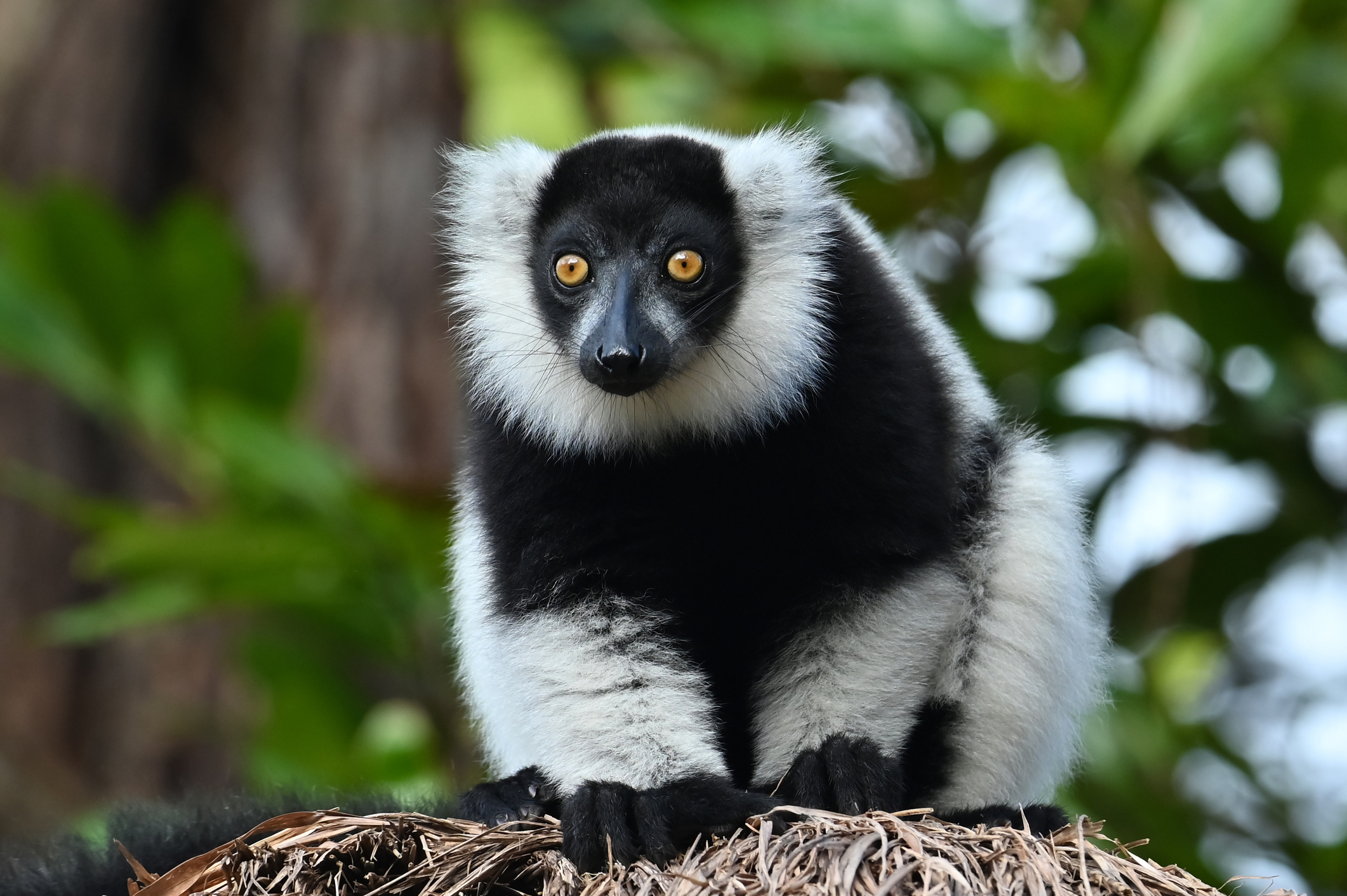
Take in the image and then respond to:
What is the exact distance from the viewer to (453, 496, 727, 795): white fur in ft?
9.94

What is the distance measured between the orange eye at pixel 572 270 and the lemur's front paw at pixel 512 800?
1221 millimetres

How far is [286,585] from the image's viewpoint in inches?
218

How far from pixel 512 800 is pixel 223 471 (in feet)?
8.83

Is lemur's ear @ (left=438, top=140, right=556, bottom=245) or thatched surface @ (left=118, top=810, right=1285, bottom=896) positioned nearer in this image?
thatched surface @ (left=118, top=810, right=1285, bottom=896)

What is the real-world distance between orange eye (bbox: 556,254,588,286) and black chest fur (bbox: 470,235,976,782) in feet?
1.46

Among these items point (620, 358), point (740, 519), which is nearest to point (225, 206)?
point (620, 358)

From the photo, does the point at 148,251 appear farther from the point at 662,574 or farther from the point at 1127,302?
the point at 1127,302

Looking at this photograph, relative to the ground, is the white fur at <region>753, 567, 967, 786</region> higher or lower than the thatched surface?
higher

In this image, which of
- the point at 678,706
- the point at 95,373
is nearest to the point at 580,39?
the point at 95,373

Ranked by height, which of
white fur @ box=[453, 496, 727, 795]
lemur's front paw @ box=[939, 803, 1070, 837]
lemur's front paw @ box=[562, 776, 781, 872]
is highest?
white fur @ box=[453, 496, 727, 795]

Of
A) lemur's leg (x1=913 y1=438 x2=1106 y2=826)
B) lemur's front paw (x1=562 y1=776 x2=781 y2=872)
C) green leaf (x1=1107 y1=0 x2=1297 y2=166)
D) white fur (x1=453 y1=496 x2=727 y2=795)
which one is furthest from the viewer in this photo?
green leaf (x1=1107 y1=0 x2=1297 y2=166)

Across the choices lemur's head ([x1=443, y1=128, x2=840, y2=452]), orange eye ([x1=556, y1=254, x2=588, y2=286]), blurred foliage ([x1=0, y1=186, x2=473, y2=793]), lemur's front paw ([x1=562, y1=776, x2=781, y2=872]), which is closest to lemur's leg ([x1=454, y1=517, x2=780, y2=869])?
lemur's front paw ([x1=562, y1=776, x2=781, y2=872])

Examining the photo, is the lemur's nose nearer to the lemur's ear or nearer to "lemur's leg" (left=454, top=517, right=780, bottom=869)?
"lemur's leg" (left=454, top=517, right=780, bottom=869)

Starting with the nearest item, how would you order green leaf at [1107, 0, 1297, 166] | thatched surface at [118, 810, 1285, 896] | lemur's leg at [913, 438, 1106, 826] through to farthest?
1. thatched surface at [118, 810, 1285, 896]
2. lemur's leg at [913, 438, 1106, 826]
3. green leaf at [1107, 0, 1297, 166]
